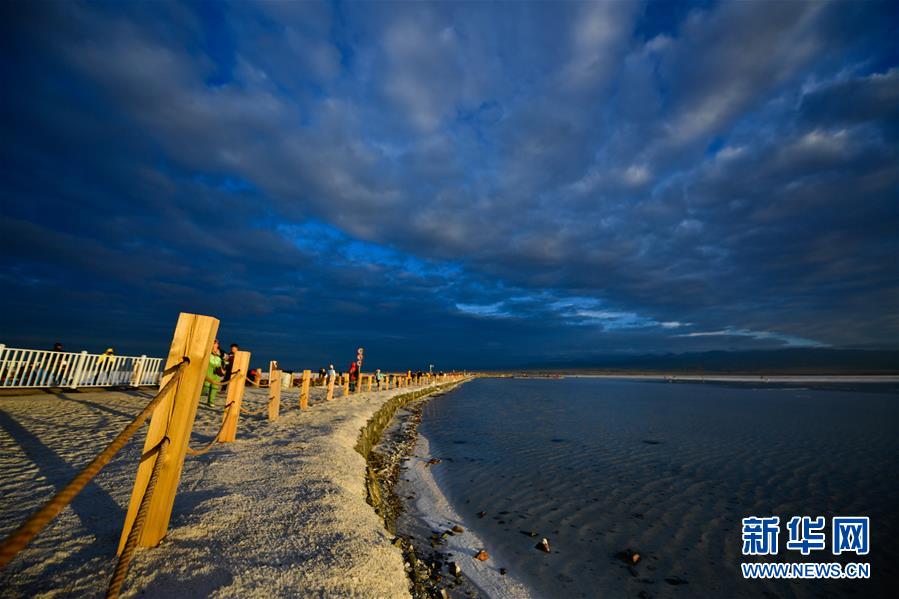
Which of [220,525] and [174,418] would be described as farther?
[220,525]

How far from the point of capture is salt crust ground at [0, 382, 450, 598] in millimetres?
2885

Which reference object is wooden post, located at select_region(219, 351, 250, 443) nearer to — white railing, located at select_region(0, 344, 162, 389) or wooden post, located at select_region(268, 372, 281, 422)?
wooden post, located at select_region(268, 372, 281, 422)

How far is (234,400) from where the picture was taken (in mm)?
7434

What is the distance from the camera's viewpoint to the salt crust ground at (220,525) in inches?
114

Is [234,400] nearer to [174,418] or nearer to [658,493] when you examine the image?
[174,418]

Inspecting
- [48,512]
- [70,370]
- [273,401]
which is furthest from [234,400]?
[70,370]

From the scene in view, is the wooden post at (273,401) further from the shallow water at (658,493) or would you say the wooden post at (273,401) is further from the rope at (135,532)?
the rope at (135,532)

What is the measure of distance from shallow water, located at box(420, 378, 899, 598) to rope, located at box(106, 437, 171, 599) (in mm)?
4037

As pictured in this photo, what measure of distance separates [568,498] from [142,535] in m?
6.47

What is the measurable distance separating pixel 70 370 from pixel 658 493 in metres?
19.5

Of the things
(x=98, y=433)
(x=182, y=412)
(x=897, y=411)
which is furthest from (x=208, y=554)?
(x=897, y=411)

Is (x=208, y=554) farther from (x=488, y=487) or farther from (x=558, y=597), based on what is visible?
(x=488, y=487)

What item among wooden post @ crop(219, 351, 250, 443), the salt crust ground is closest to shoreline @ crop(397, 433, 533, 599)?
the salt crust ground

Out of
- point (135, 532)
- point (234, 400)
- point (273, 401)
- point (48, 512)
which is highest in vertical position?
point (234, 400)
